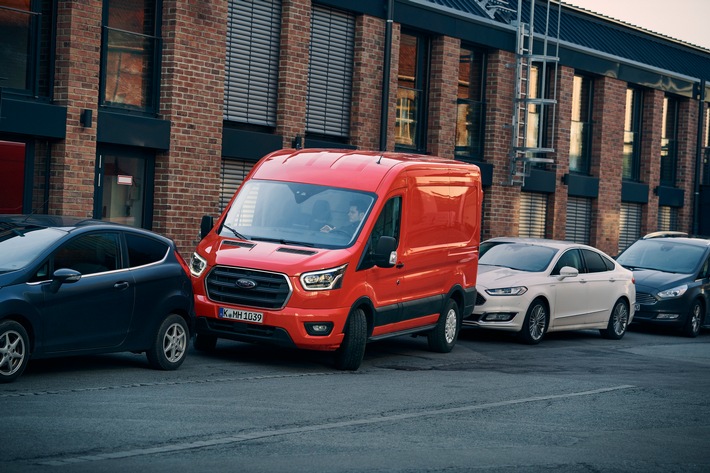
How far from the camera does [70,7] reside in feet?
58.6

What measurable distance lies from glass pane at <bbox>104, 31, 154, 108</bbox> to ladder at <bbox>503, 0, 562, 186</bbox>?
34.4 feet

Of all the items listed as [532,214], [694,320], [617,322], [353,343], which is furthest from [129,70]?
[532,214]

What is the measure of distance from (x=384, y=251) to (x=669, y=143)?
949 inches

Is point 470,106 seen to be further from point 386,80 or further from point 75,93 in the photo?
point 75,93

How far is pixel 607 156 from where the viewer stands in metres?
32.2

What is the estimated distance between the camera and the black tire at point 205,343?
14570 millimetres

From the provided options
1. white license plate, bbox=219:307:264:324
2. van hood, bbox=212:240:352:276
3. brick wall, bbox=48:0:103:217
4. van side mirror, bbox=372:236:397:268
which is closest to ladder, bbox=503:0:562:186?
brick wall, bbox=48:0:103:217

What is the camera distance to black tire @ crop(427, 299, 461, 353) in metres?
16.2

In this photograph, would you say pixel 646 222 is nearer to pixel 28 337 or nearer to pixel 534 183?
pixel 534 183

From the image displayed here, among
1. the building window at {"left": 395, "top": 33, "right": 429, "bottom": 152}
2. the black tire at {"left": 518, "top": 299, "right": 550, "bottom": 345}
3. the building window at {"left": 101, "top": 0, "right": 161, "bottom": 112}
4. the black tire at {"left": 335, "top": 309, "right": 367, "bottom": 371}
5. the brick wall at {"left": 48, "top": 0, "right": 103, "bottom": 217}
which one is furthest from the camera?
the building window at {"left": 395, "top": 33, "right": 429, "bottom": 152}

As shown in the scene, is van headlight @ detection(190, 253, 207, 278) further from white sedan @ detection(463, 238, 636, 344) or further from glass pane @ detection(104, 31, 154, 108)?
glass pane @ detection(104, 31, 154, 108)

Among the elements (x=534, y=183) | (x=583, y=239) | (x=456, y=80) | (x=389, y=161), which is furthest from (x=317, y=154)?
(x=583, y=239)

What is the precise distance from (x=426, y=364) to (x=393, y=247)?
188 centimetres

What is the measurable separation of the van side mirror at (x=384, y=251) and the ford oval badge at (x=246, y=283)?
59.4 inches
